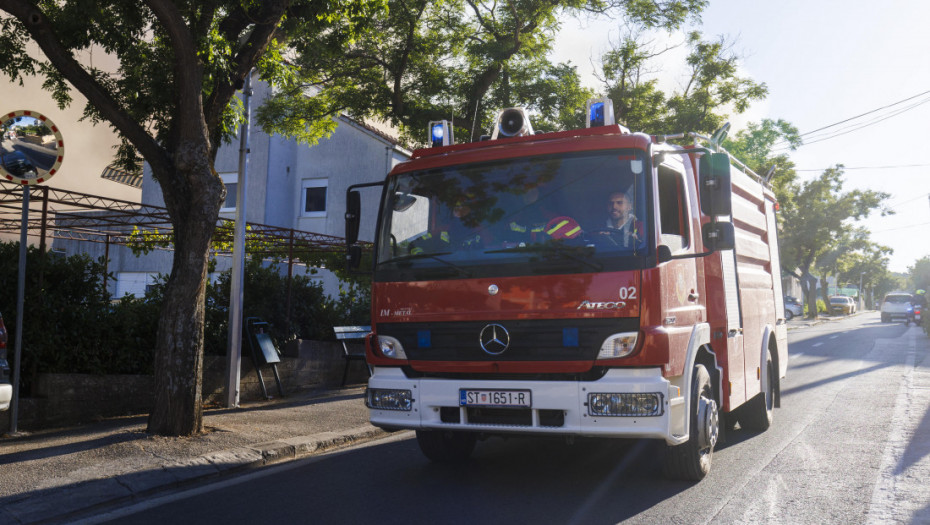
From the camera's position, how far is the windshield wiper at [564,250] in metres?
5.36

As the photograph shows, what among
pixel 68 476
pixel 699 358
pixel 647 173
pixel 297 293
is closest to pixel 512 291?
pixel 647 173

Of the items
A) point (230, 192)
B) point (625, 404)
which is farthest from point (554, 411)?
point (230, 192)

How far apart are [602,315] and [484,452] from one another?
2.81 meters

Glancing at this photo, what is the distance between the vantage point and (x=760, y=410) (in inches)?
336

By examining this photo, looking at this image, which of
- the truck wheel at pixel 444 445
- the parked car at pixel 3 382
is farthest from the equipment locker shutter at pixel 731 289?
the parked car at pixel 3 382

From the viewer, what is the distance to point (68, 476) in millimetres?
5875

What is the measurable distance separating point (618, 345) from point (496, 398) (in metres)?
0.91

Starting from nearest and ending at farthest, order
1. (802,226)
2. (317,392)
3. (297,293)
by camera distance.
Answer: (317,392) < (297,293) < (802,226)

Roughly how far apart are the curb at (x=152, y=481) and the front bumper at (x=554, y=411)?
1.75 m

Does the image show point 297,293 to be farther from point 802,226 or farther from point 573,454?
point 802,226

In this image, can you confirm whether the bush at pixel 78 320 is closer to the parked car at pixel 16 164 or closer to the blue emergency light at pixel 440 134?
the parked car at pixel 16 164

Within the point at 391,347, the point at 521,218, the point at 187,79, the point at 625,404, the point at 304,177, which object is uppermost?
the point at 304,177

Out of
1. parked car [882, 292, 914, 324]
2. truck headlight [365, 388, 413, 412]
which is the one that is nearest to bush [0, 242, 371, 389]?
truck headlight [365, 388, 413, 412]

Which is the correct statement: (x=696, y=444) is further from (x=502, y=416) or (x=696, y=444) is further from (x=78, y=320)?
(x=78, y=320)
